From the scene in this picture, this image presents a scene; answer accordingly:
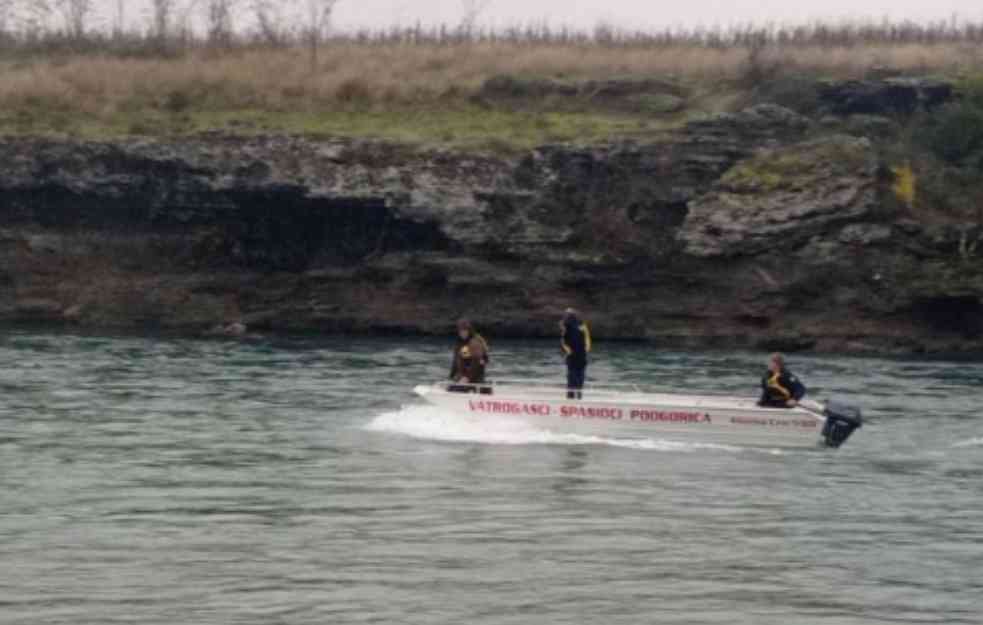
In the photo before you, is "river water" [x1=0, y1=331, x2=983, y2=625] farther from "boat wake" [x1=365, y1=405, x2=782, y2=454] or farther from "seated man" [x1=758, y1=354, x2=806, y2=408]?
"seated man" [x1=758, y1=354, x2=806, y2=408]

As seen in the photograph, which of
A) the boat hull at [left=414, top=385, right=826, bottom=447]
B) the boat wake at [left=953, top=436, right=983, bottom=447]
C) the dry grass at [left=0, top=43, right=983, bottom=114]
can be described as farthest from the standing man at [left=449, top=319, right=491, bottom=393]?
the dry grass at [left=0, top=43, right=983, bottom=114]

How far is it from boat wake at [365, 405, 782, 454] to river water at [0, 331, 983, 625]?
0.05 meters

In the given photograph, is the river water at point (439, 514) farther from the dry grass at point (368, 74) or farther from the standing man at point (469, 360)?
the dry grass at point (368, 74)

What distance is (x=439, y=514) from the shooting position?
26.3 meters

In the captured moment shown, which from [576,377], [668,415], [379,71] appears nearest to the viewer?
[668,415]

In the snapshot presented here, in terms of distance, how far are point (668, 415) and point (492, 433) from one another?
2.93 m

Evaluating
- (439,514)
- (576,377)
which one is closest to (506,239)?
(576,377)

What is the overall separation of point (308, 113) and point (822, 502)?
40767 millimetres

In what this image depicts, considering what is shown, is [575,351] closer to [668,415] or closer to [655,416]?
[655,416]

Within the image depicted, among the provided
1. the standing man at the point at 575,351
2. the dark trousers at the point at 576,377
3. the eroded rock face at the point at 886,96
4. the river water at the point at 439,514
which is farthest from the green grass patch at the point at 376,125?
the dark trousers at the point at 576,377

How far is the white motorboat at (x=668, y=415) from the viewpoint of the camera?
3328 centimetres

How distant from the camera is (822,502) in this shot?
2819 cm

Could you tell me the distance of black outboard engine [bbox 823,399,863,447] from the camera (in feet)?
108

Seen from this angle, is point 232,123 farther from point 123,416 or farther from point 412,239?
point 123,416
